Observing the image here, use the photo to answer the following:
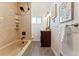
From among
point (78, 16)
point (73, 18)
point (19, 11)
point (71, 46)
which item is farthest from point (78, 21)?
point (19, 11)

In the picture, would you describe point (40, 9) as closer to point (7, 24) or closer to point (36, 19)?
point (36, 19)

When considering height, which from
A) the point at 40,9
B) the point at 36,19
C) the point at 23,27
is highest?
the point at 40,9

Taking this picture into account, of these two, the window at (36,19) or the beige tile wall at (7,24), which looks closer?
the window at (36,19)

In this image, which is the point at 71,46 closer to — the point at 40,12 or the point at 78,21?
the point at 78,21

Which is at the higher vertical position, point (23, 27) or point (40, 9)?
point (40, 9)

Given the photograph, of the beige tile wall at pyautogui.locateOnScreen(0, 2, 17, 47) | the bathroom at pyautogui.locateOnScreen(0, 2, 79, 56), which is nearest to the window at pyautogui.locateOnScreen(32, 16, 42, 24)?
the bathroom at pyautogui.locateOnScreen(0, 2, 79, 56)

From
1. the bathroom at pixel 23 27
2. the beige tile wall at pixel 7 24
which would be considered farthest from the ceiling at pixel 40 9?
the beige tile wall at pixel 7 24

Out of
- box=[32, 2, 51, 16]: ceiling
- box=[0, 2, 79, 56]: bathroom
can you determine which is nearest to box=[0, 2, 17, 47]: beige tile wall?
box=[0, 2, 79, 56]: bathroom

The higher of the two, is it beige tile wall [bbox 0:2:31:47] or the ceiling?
the ceiling

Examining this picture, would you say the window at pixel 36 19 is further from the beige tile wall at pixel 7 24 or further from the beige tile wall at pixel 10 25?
the beige tile wall at pixel 7 24

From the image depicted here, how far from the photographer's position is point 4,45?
5.93ft

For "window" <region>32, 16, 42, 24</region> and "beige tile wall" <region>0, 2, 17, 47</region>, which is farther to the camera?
"beige tile wall" <region>0, 2, 17, 47</region>

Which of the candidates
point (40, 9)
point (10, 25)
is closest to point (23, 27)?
point (10, 25)

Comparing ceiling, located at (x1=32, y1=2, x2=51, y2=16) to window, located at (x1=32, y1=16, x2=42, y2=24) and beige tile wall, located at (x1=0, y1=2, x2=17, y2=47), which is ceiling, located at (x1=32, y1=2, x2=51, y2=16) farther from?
beige tile wall, located at (x1=0, y1=2, x2=17, y2=47)
